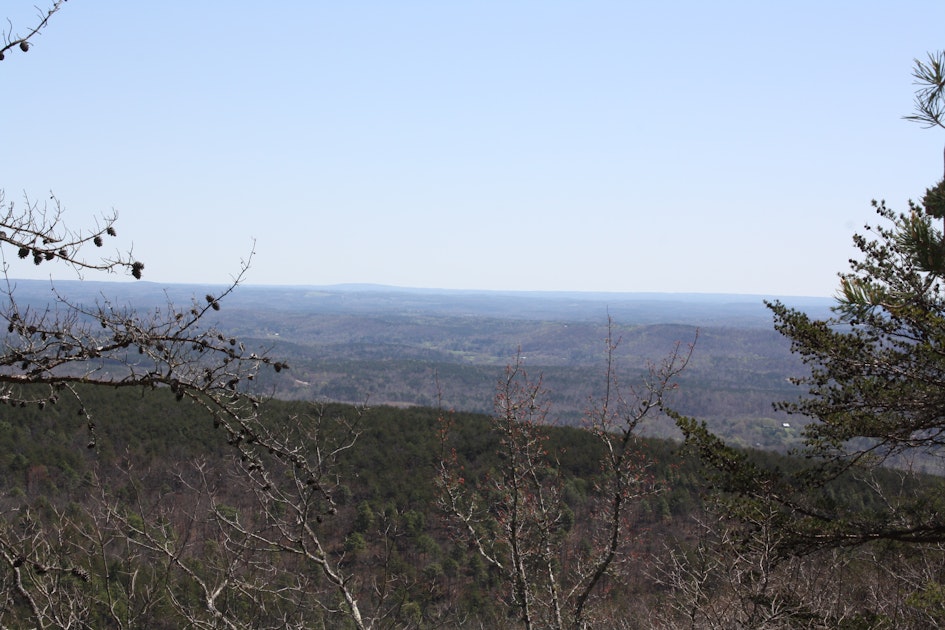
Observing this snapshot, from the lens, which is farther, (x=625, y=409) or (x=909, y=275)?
(x=625, y=409)

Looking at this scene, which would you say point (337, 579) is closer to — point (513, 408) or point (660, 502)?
point (513, 408)

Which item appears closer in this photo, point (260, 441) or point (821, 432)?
point (260, 441)

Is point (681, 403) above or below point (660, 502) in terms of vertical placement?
below

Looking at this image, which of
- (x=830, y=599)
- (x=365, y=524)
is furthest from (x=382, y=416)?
(x=830, y=599)

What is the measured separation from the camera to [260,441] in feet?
10.0

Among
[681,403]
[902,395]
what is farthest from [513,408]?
[681,403]

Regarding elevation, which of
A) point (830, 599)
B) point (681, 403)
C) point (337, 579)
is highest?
point (337, 579)

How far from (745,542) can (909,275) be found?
3185 mm

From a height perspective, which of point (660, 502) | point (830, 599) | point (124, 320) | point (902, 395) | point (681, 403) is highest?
point (124, 320)

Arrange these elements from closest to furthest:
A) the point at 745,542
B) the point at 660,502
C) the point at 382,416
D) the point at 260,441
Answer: the point at 260,441, the point at 745,542, the point at 660,502, the point at 382,416

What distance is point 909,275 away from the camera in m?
6.73

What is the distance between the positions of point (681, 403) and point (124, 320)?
5528 inches

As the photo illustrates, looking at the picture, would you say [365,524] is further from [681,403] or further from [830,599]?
[681,403]

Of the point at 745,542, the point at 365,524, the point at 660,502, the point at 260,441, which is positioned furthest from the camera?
the point at 660,502
